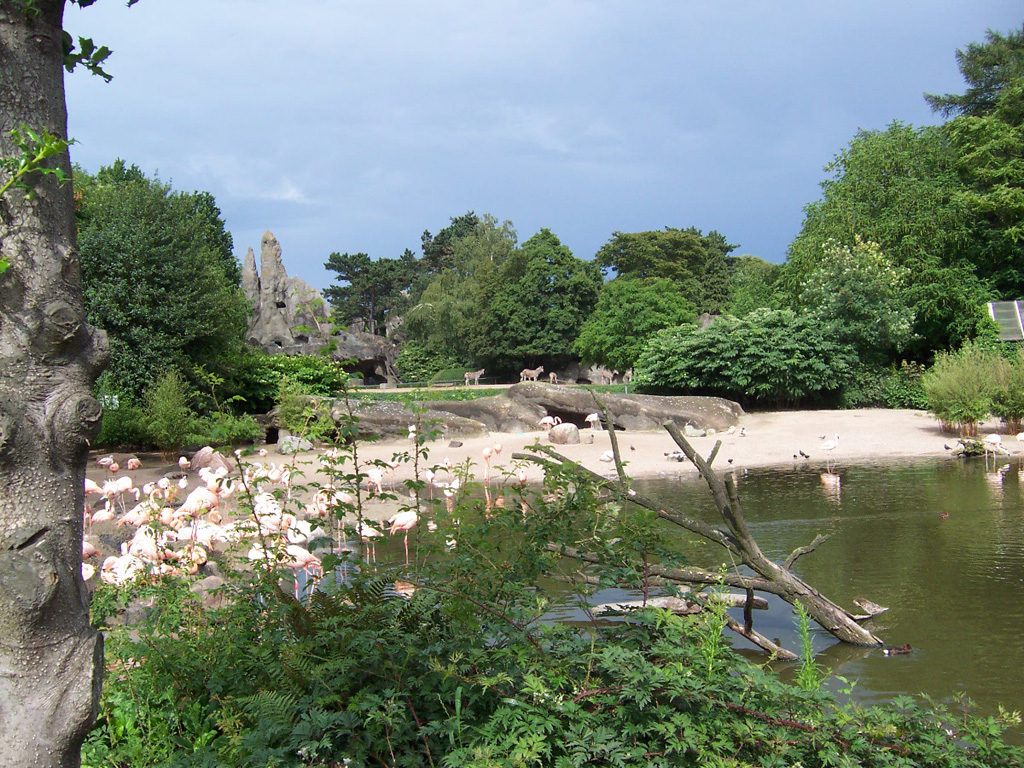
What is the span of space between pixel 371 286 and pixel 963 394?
56.6m

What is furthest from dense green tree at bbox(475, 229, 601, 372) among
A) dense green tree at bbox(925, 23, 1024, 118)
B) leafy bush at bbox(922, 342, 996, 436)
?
leafy bush at bbox(922, 342, 996, 436)

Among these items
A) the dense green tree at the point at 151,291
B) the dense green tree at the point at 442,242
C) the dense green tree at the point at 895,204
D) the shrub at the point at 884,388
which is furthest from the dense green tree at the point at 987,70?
the dense green tree at the point at 442,242

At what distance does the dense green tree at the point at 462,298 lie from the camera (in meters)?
47.3

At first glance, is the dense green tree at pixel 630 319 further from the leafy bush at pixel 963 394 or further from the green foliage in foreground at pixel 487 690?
the green foliage in foreground at pixel 487 690

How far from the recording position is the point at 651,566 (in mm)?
3955

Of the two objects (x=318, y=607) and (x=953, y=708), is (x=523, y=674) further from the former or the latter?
(x=953, y=708)

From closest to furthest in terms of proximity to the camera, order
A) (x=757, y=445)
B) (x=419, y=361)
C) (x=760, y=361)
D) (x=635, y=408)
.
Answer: (x=757, y=445) → (x=635, y=408) → (x=760, y=361) → (x=419, y=361)

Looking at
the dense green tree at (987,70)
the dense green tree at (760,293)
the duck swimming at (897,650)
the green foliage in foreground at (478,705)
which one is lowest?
the duck swimming at (897,650)

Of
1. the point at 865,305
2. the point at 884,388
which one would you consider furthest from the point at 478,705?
the point at 865,305

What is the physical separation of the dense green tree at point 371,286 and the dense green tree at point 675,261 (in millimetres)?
21955

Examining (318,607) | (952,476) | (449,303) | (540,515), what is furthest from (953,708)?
(449,303)

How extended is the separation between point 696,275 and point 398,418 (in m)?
37.1

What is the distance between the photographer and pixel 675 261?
162 ft

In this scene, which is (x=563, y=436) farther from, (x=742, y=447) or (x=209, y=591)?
(x=209, y=591)
